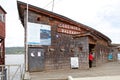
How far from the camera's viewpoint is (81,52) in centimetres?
3253


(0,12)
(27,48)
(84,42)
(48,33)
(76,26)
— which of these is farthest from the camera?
(0,12)

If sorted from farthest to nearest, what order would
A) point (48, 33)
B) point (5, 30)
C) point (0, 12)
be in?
1. point (5, 30)
2. point (0, 12)
3. point (48, 33)

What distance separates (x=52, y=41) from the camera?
30.8m

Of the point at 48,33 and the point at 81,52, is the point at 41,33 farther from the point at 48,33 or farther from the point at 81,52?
the point at 81,52

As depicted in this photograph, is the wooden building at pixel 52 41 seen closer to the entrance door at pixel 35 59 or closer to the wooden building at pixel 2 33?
the entrance door at pixel 35 59

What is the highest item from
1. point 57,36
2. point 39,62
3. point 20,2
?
point 20,2

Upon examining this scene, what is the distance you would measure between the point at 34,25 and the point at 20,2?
2349 millimetres

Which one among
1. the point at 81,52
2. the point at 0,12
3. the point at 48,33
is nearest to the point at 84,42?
the point at 81,52

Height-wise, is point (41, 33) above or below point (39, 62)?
above

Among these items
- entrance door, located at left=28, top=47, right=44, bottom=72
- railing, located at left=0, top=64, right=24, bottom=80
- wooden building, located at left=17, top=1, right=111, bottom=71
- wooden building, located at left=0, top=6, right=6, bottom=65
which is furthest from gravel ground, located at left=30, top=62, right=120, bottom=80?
wooden building, located at left=0, top=6, right=6, bottom=65

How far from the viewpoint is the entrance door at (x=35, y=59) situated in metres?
28.7

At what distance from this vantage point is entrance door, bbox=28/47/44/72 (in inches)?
1130

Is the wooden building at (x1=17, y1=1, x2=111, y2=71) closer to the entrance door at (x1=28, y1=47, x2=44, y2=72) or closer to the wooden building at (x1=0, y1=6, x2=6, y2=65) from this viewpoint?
the entrance door at (x1=28, y1=47, x2=44, y2=72)

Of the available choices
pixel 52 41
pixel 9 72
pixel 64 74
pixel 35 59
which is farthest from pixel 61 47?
pixel 9 72
